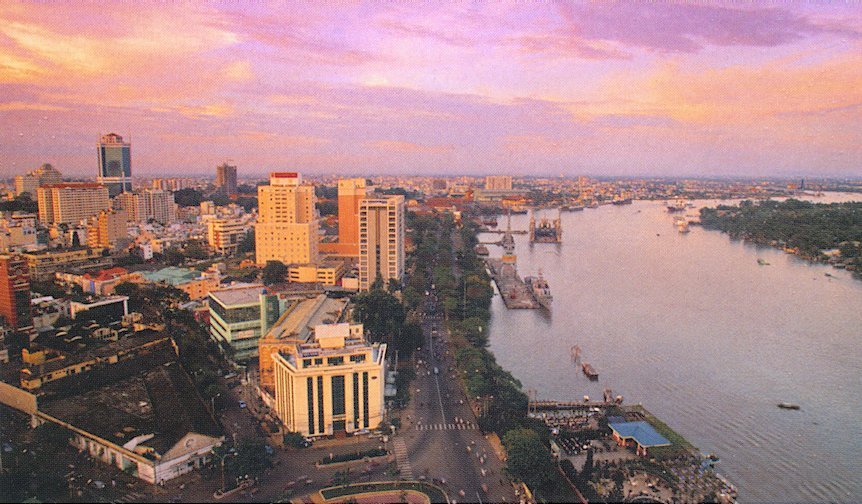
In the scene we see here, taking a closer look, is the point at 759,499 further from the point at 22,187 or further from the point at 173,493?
the point at 22,187

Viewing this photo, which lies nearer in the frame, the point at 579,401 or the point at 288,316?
the point at 579,401

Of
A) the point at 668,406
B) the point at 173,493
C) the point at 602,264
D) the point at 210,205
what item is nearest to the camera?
the point at 173,493

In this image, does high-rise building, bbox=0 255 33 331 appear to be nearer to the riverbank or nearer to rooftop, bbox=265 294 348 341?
rooftop, bbox=265 294 348 341

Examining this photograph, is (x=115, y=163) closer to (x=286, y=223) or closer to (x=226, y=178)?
(x=226, y=178)

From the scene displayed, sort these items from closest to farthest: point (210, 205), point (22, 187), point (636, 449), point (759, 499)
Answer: point (759, 499)
point (636, 449)
point (22, 187)
point (210, 205)

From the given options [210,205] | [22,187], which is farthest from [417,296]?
[22,187]

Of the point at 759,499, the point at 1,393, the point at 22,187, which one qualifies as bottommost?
the point at 759,499

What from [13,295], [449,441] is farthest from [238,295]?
[449,441]
